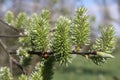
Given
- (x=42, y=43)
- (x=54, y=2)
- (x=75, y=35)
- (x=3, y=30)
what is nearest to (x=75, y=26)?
(x=75, y=35)

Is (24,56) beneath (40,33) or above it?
beneath

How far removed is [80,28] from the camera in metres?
2.51

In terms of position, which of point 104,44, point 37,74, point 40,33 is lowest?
point 37,74

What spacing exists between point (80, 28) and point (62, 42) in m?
0.15

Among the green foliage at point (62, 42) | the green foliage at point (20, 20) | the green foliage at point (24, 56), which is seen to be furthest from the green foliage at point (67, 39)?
the green foliage at point (20, 20)

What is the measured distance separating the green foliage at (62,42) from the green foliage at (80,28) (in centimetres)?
5

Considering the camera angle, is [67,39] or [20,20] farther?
[20,20]

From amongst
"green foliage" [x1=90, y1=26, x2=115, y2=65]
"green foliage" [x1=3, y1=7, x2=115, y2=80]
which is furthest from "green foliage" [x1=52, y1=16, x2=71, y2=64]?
"green foliage" [x1=90, y1=26, x2=115, y2=65]

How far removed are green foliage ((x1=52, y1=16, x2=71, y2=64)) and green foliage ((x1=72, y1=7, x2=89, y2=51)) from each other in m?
0.05

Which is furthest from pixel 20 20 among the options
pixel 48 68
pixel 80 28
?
pixel 80 28

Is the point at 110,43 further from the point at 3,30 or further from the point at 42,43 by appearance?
the point at 3,30

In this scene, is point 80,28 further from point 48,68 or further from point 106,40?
point 48,68

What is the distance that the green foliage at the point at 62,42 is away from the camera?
8.09ft

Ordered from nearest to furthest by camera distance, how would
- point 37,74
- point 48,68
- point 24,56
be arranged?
point 37,74 → point 48,68 → point 24,56
